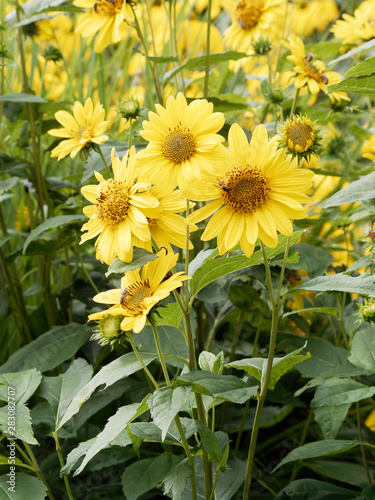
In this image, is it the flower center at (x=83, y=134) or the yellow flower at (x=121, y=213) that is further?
the flower center at (x=83, y=134)

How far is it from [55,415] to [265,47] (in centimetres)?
80

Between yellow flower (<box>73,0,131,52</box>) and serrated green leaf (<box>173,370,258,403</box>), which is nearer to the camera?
serrated green leaf (<box>173,370,258,403</box>)

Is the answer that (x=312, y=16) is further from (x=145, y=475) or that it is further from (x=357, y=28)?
(x=145, y=475)

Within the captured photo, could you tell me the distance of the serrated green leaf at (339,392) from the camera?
0.62 meters

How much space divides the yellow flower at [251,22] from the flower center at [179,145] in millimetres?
642

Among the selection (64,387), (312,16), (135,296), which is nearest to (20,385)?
(64,387)

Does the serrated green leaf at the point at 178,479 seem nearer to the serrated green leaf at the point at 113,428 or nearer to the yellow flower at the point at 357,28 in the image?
the serrated green leaf at the point at 113,428

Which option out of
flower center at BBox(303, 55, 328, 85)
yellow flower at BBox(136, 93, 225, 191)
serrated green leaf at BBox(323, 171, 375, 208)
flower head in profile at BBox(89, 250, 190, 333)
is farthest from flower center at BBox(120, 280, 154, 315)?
flower center at BBox(303, 55, 328, 85)

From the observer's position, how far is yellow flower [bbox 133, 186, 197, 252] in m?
0.55

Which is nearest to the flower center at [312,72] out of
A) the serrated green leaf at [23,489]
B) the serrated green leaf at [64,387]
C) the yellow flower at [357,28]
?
the yellow flower at [357,28]

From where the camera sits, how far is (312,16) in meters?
2.11

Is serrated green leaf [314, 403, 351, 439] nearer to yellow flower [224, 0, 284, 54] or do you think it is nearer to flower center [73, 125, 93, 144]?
flower center [73, 125, 93, 144]

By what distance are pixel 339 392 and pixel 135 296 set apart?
30cm

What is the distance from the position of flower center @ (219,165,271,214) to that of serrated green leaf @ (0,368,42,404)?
14.5 inches
